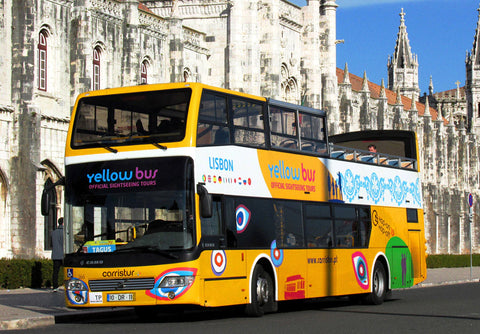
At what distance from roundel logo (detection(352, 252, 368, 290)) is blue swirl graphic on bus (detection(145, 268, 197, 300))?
19.7 ft

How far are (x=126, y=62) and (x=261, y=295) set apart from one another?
19871 millimetres

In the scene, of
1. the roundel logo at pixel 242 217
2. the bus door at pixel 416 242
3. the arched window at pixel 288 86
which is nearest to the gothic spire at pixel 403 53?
the arched window at pixel 288 86

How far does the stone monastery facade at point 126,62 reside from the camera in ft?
90.8

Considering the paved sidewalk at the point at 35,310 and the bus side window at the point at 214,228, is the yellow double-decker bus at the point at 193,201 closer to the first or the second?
the bus side window at the point at 214,228

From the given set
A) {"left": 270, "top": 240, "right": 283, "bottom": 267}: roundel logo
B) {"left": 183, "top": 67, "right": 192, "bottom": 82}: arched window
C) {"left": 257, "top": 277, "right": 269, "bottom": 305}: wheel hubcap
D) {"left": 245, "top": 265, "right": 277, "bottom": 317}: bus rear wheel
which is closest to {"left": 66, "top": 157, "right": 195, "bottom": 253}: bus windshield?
{"left": 245, "top": 265, "right": 277, "bottom": 317}: bus rear wheel

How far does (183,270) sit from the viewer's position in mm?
13500

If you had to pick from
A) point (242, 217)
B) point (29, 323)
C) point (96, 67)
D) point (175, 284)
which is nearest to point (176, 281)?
point (175, 284)

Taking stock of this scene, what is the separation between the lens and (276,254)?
15.8 meters

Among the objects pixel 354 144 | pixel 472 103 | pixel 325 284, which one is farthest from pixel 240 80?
pixel 472 103

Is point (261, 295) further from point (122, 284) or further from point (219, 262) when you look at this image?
point (122, 284)

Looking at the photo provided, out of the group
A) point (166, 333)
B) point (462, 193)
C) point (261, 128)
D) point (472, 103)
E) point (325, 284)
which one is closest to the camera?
point (166, 333)

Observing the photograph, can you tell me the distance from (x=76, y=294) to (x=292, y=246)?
4366 mm

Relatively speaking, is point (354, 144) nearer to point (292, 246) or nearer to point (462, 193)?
point (292, 246)

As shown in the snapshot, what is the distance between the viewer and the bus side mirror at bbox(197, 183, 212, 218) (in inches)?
526
